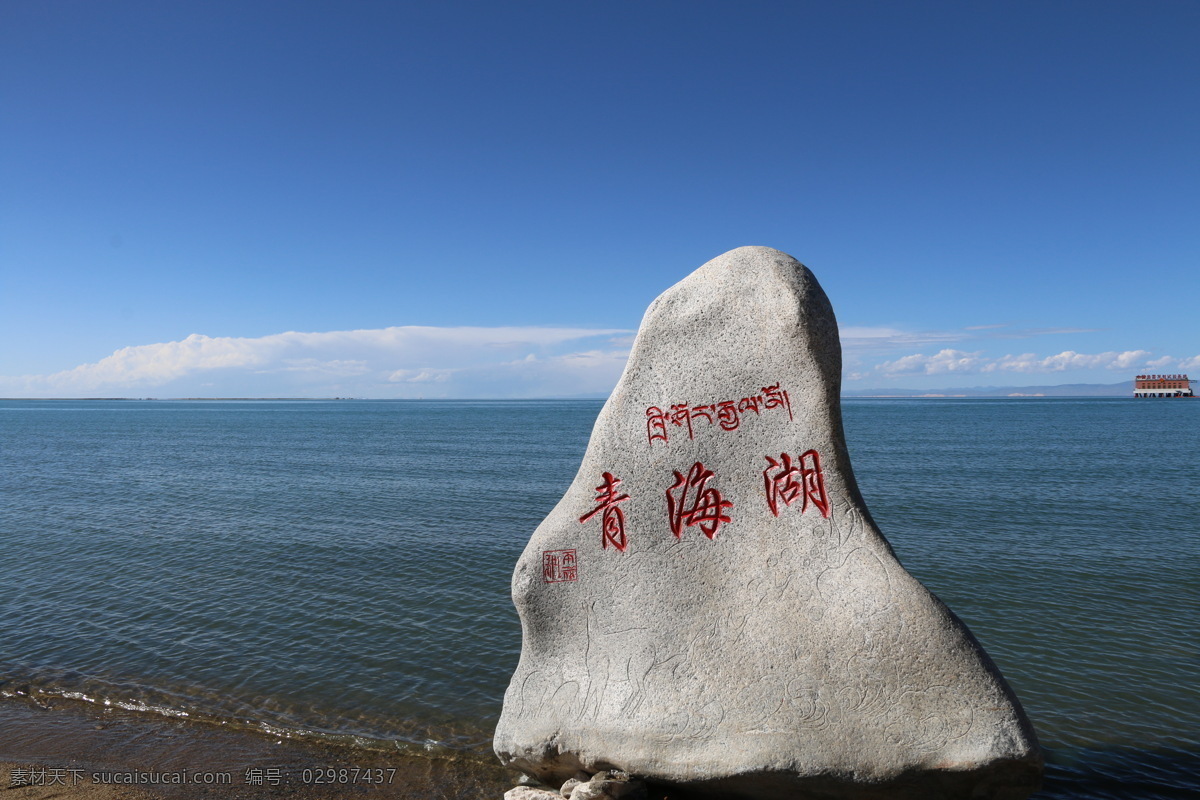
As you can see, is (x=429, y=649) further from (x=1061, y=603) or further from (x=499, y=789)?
(x=1061, y=603)

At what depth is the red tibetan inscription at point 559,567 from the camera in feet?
22.9

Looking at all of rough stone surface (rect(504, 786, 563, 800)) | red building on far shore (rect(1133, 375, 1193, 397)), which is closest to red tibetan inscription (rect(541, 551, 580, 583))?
rough stone surface (rect(504, 786, 563, 800))

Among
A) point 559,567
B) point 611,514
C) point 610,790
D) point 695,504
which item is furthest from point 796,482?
point 610,790

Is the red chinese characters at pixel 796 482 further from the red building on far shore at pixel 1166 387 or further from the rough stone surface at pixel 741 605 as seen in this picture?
the red building on far shore at pixel 1166 387

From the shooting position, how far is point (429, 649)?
11023mm

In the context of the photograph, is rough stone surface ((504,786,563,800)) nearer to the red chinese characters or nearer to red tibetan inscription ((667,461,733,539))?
red tibetan inscription ((667,461,733,539))

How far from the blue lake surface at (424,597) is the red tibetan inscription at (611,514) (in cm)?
341

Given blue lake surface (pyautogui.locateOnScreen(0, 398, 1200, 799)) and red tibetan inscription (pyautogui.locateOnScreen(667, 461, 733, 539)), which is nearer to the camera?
red tibetan inscription (pyautogui.locateOnScreen(667, 461, 733, 539))

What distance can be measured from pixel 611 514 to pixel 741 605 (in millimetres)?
1462

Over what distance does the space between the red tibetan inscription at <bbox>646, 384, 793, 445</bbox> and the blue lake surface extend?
451cm

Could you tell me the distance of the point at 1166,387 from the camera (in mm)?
151250

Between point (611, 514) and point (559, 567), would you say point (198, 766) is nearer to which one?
point (559, 567)

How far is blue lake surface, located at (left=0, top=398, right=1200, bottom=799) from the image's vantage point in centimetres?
892

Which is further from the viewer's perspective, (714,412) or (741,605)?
(714,412)
